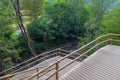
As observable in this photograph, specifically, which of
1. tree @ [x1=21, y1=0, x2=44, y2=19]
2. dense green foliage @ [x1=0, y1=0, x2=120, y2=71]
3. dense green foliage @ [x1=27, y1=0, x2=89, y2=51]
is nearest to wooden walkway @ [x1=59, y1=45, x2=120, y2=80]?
dense green foliage @ [x1=0, y1=0, x2=120, y2=71]

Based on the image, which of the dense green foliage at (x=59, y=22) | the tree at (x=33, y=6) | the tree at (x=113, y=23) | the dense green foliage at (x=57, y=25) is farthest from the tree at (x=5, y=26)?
the tree at (x=33, y=6)

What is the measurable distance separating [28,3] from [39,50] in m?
5.85

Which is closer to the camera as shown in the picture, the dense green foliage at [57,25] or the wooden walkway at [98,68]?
the wooden walkway at [98,68]

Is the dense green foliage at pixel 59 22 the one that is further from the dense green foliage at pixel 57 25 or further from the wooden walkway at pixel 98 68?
the wooden walkway at pixel 98 68

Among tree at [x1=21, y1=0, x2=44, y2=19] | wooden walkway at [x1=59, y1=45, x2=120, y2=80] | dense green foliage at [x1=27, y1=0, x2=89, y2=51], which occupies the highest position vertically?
Result: tree at [x1=21, y1=0, x2=44, y2=19]

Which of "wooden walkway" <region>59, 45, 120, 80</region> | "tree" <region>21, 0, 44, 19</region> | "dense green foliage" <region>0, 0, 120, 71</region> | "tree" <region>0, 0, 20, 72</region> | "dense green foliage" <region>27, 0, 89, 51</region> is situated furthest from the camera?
"tree" <region>21, 0, 44, 19</region>

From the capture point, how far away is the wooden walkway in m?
7.71

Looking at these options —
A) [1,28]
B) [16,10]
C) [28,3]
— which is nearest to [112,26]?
[16,10]

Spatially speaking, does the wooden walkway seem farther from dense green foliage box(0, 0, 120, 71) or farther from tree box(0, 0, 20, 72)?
dense green foliage box(0, 0, 120, 71)

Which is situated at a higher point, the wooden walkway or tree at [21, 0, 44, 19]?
tree at [21, 0, 44, 19]

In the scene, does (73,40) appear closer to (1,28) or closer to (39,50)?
(39,50)

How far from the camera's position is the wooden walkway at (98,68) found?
7707mm

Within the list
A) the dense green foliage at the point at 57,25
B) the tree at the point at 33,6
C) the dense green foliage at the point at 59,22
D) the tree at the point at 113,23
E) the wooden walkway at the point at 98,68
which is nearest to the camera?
the wooden walkway at the point at 98,68

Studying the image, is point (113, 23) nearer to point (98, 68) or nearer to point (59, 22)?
point (59, 22)
